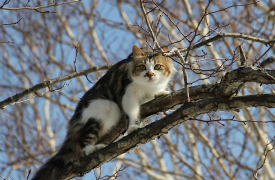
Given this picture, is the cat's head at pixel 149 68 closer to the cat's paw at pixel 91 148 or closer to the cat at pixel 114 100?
the cat at pixel 114 100

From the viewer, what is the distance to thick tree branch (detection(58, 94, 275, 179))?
11.9ft

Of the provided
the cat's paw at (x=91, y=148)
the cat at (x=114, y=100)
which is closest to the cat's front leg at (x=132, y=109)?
the cat at (x=114, y=100)

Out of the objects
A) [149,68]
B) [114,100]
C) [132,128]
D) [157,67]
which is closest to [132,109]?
[132,128]

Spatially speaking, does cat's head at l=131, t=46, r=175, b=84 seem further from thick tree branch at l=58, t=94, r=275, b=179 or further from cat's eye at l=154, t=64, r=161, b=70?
thick tree branch at l=58, t=94, r=275, b=179

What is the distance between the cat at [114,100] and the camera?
4.86 meters

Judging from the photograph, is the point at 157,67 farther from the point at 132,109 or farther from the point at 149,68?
the point at 132,109

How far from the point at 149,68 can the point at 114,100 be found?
754mm

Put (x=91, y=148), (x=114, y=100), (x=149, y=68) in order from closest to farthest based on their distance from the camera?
(x=91, y=148) < (x=149, y=68) < (x=114, y=100)

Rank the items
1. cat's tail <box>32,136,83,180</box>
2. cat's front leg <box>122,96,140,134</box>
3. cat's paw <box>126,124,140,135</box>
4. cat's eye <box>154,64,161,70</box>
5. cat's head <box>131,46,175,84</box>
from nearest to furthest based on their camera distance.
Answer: cat's tail <box>32,136,83,180</box> → cat's paw <box>126,124,140,135</box> → cat's front leg <box>122,96,140,134</box> → cat's head <box>131,46,175,84</box> → cat's eye <box>154,64,161,70</box>

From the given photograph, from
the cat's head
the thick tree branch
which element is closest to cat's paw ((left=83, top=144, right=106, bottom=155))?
the thick tree branch

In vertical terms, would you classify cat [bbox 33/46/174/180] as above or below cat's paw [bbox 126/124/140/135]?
above

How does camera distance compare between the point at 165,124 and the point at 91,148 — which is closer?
the point at 165,124

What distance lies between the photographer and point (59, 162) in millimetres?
4594

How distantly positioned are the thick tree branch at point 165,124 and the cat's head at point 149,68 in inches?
50.8
